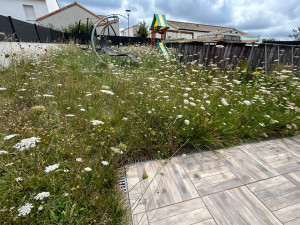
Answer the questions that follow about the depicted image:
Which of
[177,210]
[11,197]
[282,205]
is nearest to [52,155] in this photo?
[11,197]

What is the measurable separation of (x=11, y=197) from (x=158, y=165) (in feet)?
4.36

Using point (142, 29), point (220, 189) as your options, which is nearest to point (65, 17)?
point (142, 29)

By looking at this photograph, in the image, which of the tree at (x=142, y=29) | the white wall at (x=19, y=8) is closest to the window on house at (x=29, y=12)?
the white wall at (x=19, y=8)

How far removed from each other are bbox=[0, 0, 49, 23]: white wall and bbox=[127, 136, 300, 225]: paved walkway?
26789 mm

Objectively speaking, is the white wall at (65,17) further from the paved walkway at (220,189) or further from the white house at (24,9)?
the paved walkway at (220,189)

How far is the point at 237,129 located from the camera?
2.32 meters

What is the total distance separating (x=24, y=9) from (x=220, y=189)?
2820 centimetres

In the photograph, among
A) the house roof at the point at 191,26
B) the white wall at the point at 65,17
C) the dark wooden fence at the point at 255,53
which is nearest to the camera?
the dark wooden fence at the point at 255,53

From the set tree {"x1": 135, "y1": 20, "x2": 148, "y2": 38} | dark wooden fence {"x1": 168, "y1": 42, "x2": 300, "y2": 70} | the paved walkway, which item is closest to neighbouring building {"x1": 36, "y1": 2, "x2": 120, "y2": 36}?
tree {"x1": 135, "y1": 20, "x2": 148, "y2": 38}

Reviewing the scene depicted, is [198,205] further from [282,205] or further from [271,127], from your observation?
[271,127]

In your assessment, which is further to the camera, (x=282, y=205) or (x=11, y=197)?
(x=282, y=205)

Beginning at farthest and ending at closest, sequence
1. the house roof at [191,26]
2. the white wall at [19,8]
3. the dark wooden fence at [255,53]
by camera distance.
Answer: the house roof at [191,26]
the white wall at [19,8]
the dark wooden fence at [255,53]

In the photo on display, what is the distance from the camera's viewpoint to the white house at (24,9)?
18062 millimetres

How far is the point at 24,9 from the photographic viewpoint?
18.9m
